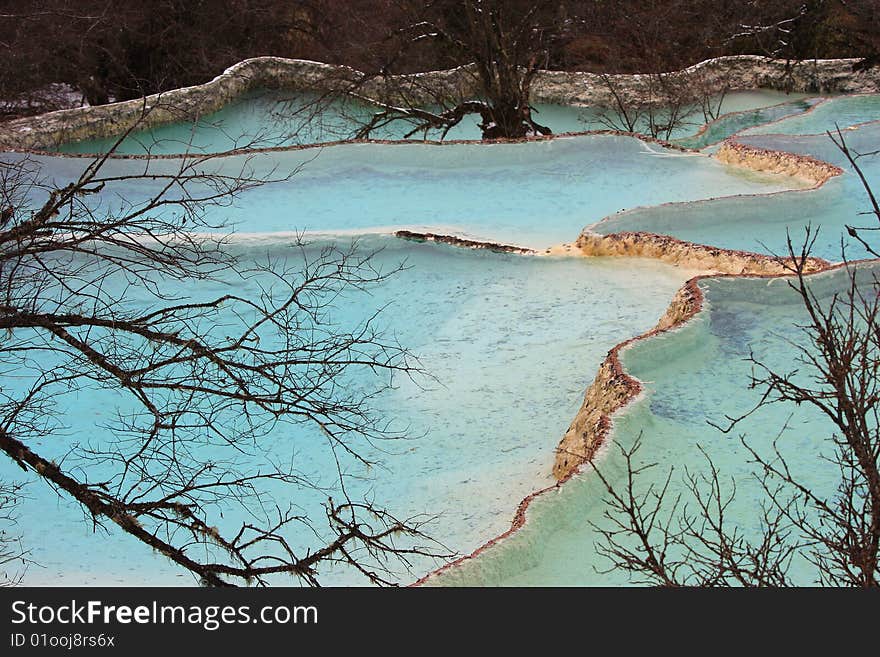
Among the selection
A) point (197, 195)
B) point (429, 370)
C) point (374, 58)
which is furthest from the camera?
point (374, 58)

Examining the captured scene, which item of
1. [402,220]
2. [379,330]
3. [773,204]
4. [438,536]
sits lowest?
[438,536]

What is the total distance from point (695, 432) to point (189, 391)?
8.75 ft

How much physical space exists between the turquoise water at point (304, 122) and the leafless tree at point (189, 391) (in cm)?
409

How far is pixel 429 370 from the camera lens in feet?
23.6

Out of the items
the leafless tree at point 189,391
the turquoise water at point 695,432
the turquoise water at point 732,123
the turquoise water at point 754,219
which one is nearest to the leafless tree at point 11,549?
the leafless tree at point 189,391

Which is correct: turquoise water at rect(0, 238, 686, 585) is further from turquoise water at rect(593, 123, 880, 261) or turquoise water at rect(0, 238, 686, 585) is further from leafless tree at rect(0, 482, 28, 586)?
turquoise water at rect(593, 123, 880, 261)

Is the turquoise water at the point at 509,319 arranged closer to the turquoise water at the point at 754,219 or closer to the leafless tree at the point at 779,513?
the turquoise water at the point at 754,219

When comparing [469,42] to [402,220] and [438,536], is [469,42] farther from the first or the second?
[438,536]

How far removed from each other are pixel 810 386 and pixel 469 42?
9.51 metres

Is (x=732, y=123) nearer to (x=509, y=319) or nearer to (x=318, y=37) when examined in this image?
(x=318, y=37)

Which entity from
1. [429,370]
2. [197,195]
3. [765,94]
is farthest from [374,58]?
[429,370]

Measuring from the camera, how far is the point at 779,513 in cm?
418

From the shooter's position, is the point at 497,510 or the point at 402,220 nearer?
the point at 497,510

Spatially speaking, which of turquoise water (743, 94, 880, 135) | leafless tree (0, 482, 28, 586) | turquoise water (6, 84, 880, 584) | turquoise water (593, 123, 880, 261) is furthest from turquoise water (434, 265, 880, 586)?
turquoise water (743, 94, 880, 135)
